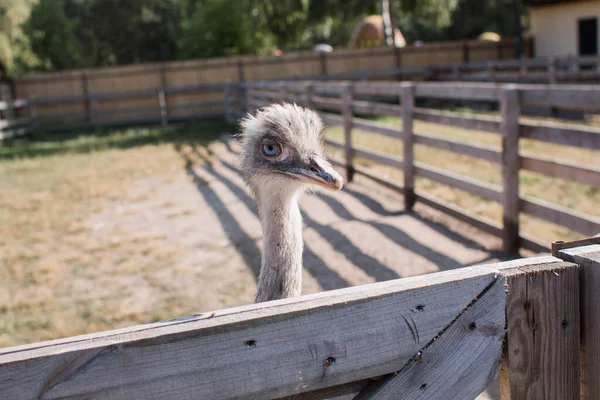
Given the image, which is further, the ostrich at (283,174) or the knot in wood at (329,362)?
the ostrich at (283,174)

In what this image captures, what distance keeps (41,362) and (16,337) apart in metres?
3.48

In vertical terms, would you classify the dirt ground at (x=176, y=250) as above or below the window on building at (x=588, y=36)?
below

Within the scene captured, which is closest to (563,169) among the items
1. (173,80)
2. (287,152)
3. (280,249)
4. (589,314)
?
(287,152)

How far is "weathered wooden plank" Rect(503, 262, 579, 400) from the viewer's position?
1582 mm

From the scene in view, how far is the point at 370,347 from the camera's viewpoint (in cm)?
145

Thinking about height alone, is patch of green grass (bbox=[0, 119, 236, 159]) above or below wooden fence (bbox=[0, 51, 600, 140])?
below

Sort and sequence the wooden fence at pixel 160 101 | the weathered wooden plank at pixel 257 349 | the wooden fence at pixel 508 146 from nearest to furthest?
the weathered wooden plank at pixel 257 349 → the wooden fence at pixel 508 146 → the wooden fence at pixel 160 101

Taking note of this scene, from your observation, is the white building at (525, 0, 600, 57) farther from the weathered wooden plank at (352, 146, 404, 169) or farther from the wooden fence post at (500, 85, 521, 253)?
the wooden fence post at (500, 85, 521, 253)

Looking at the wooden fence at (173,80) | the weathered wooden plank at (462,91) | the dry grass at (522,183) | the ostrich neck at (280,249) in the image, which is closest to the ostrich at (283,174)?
the ostrich neck at (280,249)

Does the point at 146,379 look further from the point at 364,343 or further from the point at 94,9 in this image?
the point at 94,9

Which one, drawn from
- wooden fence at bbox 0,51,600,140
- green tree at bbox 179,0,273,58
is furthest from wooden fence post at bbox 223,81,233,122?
green tree at bbox 179,0,273,58

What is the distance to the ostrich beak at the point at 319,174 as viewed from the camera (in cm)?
249

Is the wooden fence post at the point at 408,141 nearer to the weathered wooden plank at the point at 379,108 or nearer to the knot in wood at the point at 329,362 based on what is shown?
the weathered wooden plank at the point at 379,108

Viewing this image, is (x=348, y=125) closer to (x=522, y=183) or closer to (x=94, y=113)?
(x=522, y=183)
